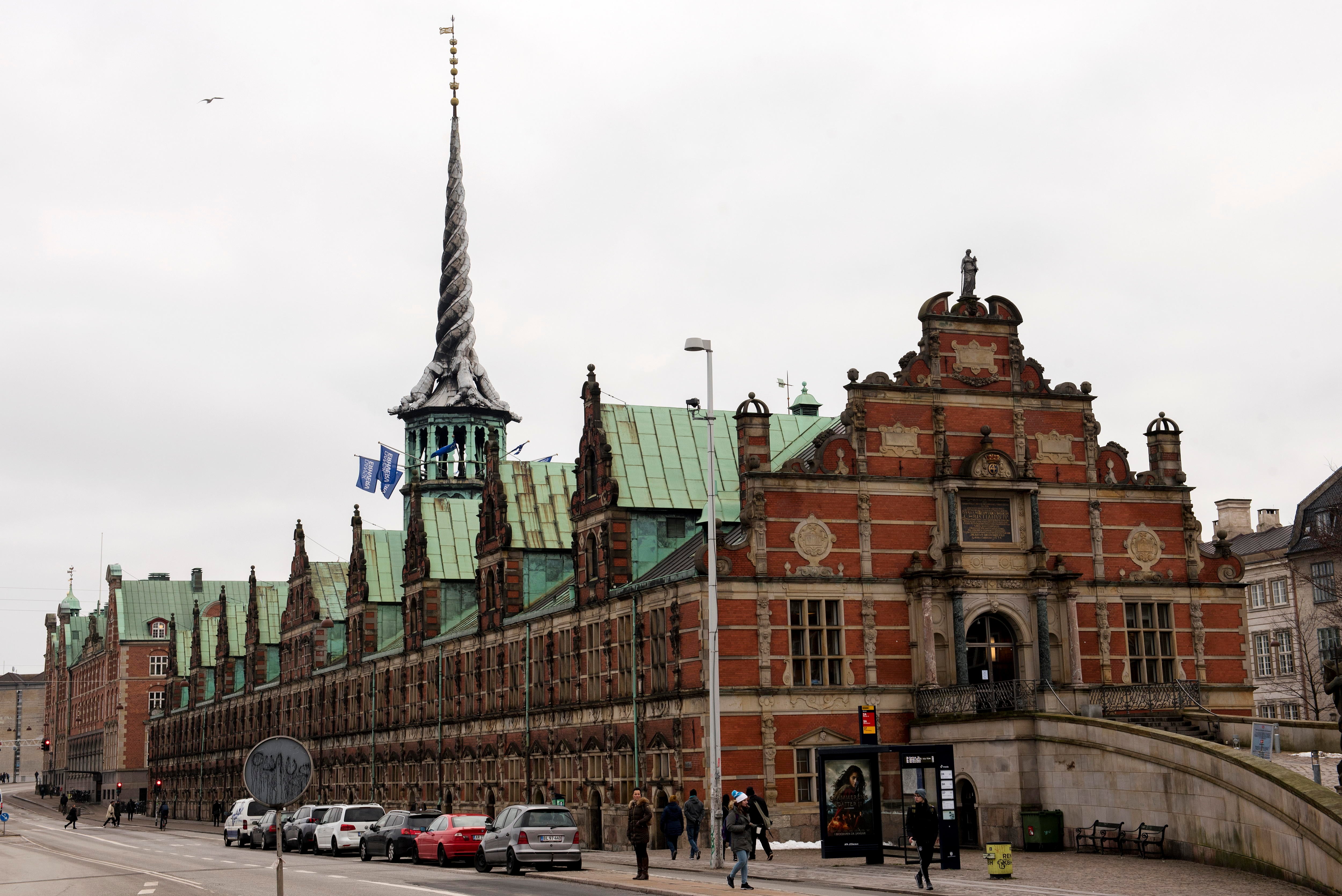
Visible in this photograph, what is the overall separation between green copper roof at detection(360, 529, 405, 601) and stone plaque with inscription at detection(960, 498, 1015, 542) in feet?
133

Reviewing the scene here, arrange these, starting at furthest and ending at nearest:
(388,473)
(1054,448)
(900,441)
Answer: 1. (388,473)
2. (1054,448)
3. (900,441)

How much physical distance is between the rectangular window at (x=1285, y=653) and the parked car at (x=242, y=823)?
186 feet

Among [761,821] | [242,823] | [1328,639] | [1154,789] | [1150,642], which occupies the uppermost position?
[1328,639]

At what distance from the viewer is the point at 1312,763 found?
122ft

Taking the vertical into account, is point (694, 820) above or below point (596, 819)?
above

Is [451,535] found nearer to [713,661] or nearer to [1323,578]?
[713,661]

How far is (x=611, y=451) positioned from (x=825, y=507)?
33.7ft

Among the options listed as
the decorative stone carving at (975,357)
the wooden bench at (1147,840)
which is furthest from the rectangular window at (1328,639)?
the wooden bench at (1147,840)

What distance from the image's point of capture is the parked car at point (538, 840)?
39.5 m

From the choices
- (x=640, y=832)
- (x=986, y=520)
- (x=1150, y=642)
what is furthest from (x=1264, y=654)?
(x=640, y=832)

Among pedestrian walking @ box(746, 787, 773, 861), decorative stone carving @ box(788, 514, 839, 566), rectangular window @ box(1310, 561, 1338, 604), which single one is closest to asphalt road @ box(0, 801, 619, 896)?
pedestrian walking @ box(746, 787, 773, 861)

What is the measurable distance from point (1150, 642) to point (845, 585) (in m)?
11.5

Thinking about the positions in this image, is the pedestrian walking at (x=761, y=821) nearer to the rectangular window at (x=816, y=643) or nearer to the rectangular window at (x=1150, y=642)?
the rectangular window at (x=816, y=643)

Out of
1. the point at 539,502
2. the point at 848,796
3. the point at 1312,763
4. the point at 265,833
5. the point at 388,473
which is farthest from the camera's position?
the point at 388,473
